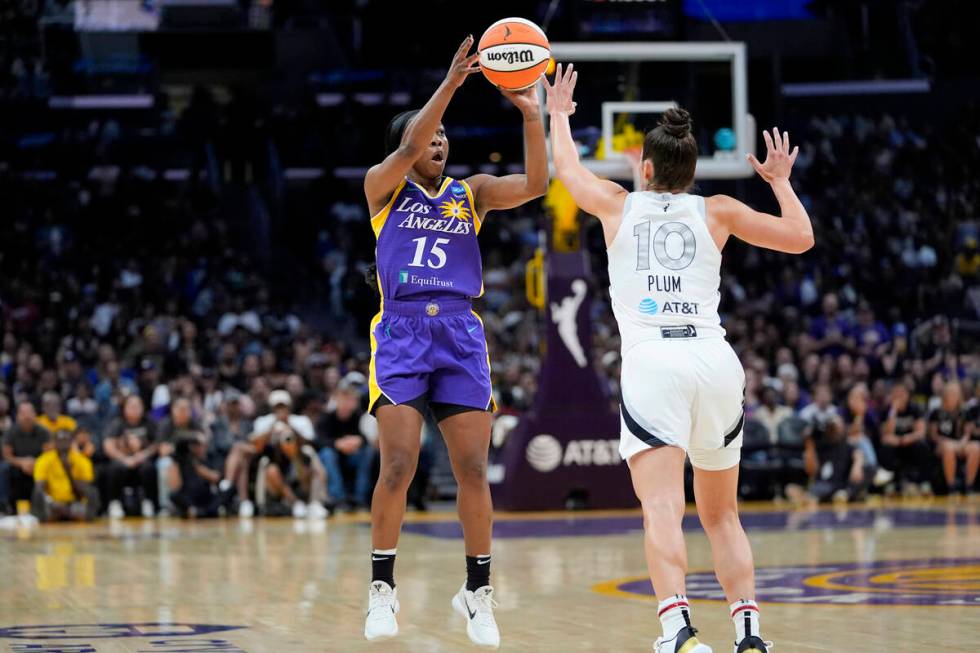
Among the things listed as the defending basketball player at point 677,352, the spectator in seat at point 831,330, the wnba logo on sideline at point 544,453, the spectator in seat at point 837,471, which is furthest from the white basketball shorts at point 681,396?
the spectator in seat at point 831,330

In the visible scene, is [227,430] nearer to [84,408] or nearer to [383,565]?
[84,408]

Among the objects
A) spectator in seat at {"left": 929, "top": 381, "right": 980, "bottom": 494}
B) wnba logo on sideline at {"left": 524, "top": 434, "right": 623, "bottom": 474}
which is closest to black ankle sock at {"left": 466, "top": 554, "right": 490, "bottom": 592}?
wnba logo on sideline at {"left": 524, "top": 434, "right": 623, "bottom": 474}

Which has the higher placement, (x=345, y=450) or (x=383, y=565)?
(x=383, y=565)

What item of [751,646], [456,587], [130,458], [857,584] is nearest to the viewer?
[751,646]

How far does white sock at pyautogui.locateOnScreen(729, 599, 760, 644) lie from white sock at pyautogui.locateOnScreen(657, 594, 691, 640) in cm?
30

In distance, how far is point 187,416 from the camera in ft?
54.2

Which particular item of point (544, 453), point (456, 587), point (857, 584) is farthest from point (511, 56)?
point (544, 453)

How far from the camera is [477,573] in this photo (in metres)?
6.53

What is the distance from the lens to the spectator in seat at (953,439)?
1833 centimetres

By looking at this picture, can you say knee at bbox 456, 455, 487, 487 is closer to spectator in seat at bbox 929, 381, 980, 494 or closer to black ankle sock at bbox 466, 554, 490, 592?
black ankle sock at bbox 466, 554, 490, 592

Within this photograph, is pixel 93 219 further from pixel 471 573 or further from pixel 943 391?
pixel 471 573

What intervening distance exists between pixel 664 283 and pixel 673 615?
117cm

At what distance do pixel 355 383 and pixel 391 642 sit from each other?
1085 cm

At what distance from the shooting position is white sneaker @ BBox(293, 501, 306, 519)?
53.4 feet
